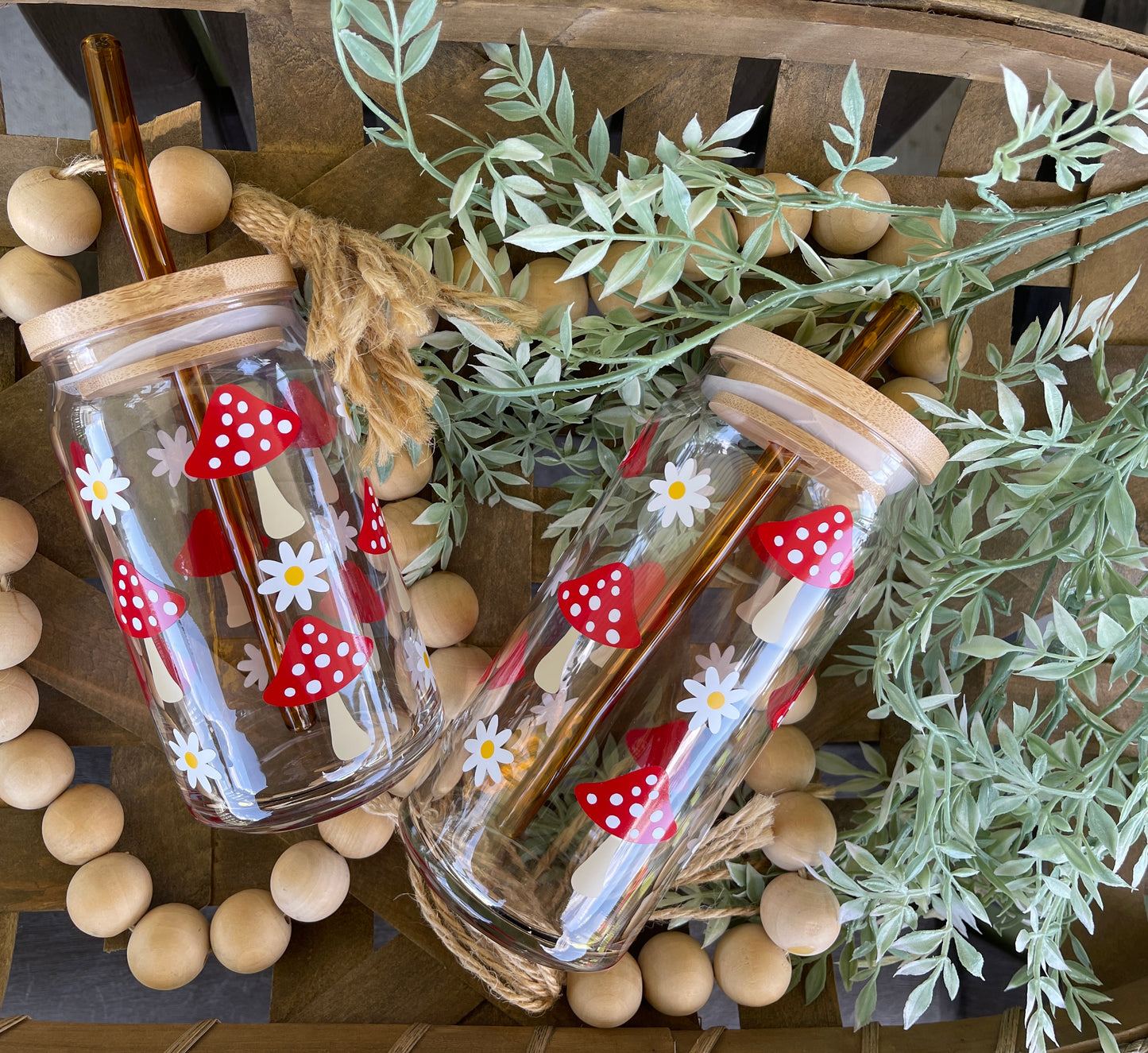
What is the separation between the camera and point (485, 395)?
0.59 meters

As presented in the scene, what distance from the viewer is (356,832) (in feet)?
2.07

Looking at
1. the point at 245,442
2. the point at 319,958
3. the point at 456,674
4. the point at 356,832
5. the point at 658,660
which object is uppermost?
the point at 245,442

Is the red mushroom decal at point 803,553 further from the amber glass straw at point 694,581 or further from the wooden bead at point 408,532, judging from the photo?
the wooden bead at point 408,532

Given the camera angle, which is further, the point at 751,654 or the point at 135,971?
the point at 135,971

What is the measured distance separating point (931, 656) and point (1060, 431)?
8.0 inches

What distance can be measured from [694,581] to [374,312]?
0.78 feet

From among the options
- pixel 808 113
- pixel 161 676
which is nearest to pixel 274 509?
pixel 161 676

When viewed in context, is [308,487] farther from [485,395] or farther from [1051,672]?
[1051,672]

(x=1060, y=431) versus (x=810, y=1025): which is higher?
(x=1060, y=431)

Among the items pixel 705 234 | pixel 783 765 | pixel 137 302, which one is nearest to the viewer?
pixel 137 302

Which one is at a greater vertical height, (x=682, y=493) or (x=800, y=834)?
(x=682, y=493)

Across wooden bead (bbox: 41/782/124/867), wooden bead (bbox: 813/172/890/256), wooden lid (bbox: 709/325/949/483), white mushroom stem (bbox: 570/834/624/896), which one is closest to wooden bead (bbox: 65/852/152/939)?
wooden bead (bbox: 41/782/124/867)

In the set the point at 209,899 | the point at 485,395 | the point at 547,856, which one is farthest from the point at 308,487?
the point at 209,899

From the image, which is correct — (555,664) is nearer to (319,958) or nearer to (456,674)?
(456,674)
